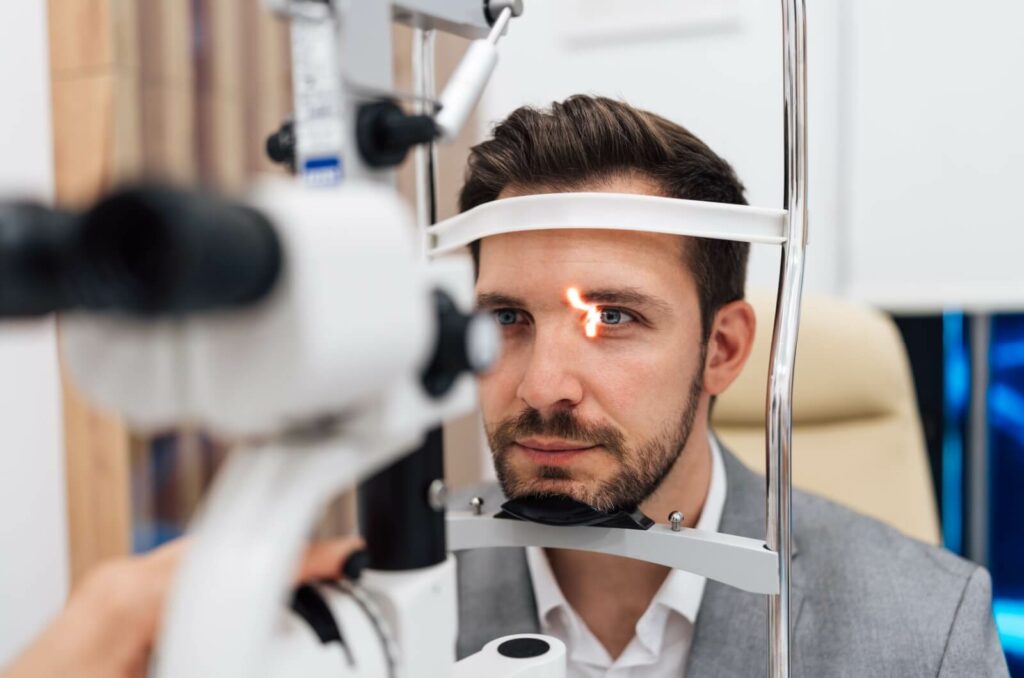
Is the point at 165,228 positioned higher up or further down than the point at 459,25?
further down

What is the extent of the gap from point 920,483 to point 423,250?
43.5 inches

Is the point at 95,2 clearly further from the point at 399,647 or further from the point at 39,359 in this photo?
the point at 399,647

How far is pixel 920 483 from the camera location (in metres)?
1.49

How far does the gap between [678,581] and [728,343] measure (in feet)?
0.98

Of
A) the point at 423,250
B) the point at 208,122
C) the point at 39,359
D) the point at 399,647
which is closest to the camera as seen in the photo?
the point at 399,647

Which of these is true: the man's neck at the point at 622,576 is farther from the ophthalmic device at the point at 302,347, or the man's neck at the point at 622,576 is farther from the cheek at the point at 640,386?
the ophthalmic device at the point at 302,347

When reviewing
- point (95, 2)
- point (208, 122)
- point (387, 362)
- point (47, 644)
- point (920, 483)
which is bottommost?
point (920, 483)

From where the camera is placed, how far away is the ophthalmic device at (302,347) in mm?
302

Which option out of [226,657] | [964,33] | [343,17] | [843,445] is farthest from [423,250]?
[964,33]

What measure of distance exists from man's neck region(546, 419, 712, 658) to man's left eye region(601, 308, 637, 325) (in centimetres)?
21

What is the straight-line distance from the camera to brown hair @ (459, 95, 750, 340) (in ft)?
2.83

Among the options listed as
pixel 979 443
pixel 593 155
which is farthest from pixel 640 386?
pixel 979 443

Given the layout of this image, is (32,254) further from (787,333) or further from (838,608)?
(838,608)

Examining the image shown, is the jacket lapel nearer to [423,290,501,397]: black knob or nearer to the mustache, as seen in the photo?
the mustache
